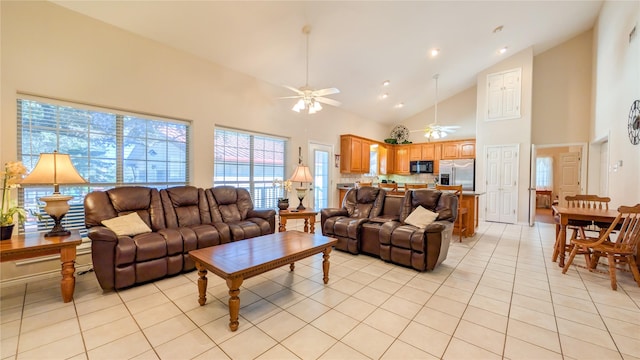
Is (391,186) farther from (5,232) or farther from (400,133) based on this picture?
(5,232)

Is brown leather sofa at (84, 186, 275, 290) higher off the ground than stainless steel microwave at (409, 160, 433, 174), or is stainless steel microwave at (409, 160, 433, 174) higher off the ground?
stainless steel microwave at (409, 160, 433, 174)

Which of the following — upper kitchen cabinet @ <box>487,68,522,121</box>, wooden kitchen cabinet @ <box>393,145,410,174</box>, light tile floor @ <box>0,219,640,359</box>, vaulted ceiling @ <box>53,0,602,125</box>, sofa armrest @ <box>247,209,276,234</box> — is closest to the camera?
light tile floor @ <box>0,219,640,359</box>

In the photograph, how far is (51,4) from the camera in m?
2.82

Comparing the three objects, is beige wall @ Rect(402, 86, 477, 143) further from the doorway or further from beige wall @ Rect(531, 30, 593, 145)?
the doorway

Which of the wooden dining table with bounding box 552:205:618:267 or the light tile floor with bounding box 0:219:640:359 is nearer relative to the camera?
the light tile floor with bounding box 0:219:640:359

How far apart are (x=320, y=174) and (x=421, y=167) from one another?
3.64 m

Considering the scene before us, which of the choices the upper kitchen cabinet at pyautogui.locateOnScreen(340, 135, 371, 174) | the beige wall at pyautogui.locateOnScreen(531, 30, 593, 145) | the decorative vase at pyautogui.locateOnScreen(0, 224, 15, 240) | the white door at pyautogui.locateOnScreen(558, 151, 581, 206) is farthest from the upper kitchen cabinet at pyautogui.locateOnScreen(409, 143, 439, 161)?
the decorative vase at pyautogui.locateOnScreen(0, 224, 15, 240)

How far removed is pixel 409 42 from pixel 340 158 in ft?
10.4

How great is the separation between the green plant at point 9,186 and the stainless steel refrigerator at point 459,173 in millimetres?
8232

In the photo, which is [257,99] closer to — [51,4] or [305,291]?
[51,4]

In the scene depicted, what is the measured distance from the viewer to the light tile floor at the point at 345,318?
5.83ft

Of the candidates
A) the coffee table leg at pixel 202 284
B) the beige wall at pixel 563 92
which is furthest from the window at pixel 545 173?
the coffee table leg at pixel 202 284

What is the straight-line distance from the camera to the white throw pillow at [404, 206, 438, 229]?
355 centimetres

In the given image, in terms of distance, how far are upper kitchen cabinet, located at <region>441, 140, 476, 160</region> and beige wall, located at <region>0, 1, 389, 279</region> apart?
17.3 ft
